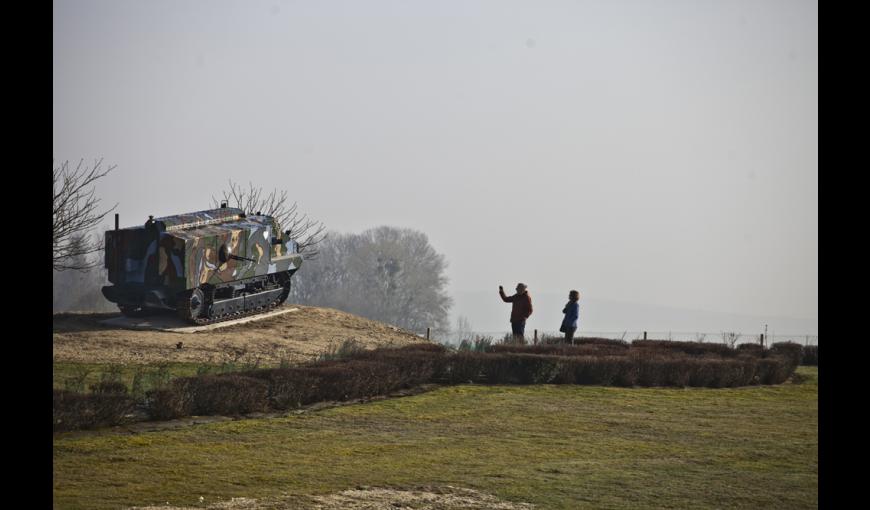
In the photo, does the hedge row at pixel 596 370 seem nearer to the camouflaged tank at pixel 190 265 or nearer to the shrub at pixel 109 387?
the shrub at pixel 109 387

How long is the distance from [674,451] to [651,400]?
153 inches

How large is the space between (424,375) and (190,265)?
8.47m

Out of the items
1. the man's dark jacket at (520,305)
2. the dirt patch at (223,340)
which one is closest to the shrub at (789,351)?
the man's dark jacket at (520,305)

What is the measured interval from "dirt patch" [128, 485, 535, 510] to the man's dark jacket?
11019 mm

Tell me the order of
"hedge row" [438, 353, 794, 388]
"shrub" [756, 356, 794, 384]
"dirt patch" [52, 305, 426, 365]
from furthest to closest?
"dirt patch" [52, 305, 426, 365]
"shrub" [756, 356, 794, 384]
"hedge row" [438, 353, 794, 388]

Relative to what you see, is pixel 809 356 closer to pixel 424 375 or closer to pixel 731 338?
pixel 731 338

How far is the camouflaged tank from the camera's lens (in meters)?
22.0

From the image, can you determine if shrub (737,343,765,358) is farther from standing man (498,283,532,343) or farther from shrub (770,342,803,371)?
standing man (498,283,532,343)

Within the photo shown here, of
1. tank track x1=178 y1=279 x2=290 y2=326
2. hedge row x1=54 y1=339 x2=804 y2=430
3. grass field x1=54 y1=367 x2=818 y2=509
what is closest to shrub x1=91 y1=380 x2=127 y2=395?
hedge row x1=54 y1=339 x2=804 y2=430

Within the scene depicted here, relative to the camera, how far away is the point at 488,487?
9000 mm

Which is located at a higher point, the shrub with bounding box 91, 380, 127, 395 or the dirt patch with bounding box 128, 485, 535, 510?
the shrub with bounding box 91, 380, 127, 395

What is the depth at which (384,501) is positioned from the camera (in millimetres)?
8398
